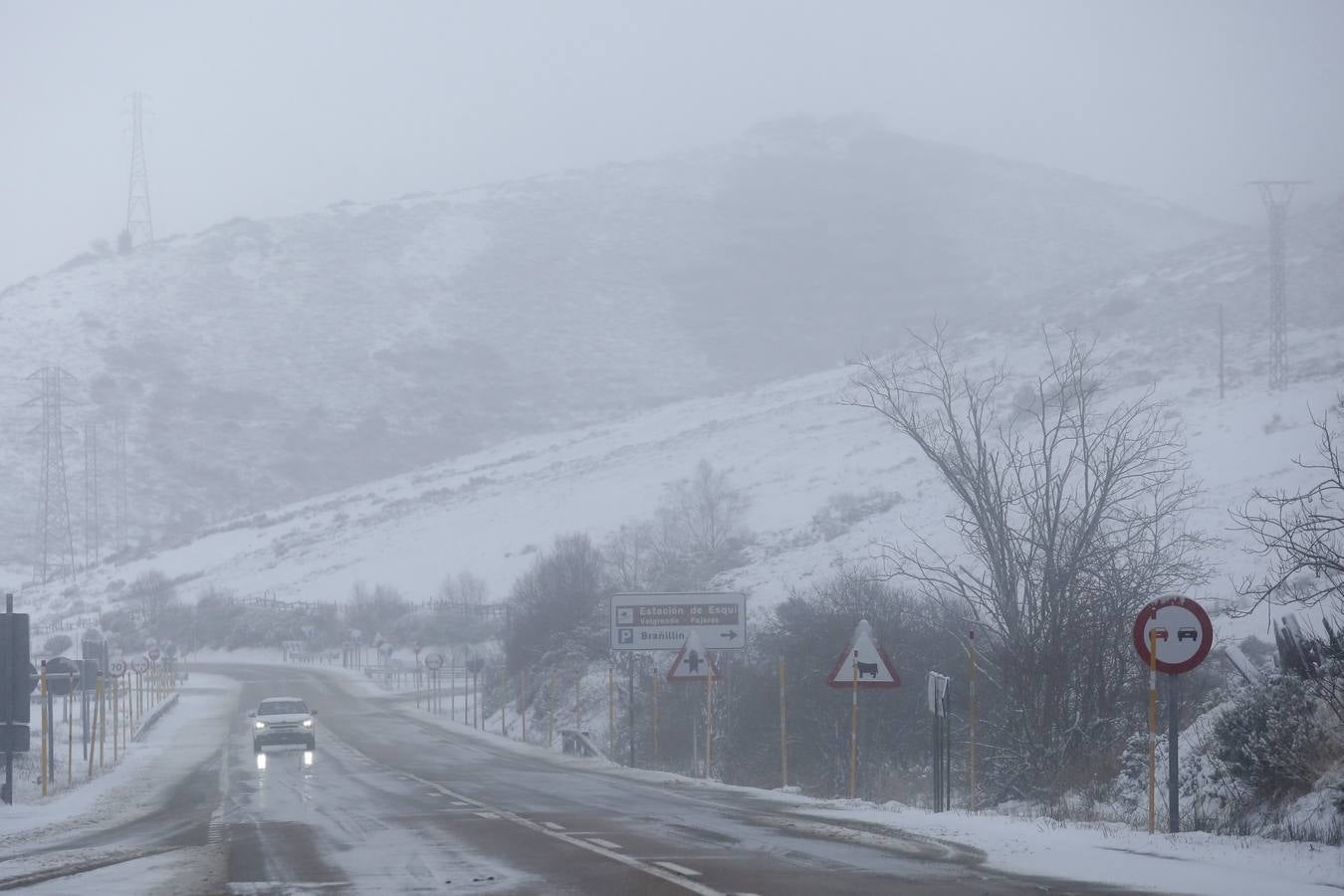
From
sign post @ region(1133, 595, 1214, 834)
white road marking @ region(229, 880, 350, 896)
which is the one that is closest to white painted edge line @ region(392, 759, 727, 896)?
white road marking @ region(229, 880, 350, 896)

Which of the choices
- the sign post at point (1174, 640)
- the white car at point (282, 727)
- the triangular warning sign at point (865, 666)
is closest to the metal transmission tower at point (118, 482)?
the white car at point (282, 727)

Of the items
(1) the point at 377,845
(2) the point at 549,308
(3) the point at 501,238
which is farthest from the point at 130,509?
(1) the point at 377,845

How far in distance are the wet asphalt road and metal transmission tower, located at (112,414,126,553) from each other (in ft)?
286

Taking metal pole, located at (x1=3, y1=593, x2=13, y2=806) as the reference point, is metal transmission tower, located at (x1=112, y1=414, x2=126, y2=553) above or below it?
above

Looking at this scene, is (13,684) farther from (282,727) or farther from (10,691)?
(282,727)

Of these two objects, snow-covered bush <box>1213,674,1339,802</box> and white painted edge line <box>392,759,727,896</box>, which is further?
snow-covered bush <box>1213,674,1339,802</box>

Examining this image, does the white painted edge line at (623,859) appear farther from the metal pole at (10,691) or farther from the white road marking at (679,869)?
the metal pole at (10,691)

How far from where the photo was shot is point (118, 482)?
119250 mm

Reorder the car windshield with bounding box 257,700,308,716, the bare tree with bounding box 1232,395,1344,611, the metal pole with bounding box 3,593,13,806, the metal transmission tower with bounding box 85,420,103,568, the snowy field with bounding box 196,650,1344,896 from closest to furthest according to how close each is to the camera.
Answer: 1. the snowy field with bounding box 196,650,1344,896
2. the bare tree with bounding box 1232,395,1344,611
3. the metal pole with bounding box 3,593,13,806
4. the car windshield with bounding box 257,700,308,716
5. the metal transmission tower with bounding box 85,420,103,568

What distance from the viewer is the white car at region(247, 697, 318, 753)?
33584 mm

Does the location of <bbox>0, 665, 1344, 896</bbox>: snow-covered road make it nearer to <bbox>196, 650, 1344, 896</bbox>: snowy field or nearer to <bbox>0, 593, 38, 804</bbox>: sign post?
<bbox>196, 650, 1344, 896</bbox>: snowy field

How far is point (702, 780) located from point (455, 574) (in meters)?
53.4

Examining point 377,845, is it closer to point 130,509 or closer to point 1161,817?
point 1161,817

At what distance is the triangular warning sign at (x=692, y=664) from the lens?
84.1 ft
